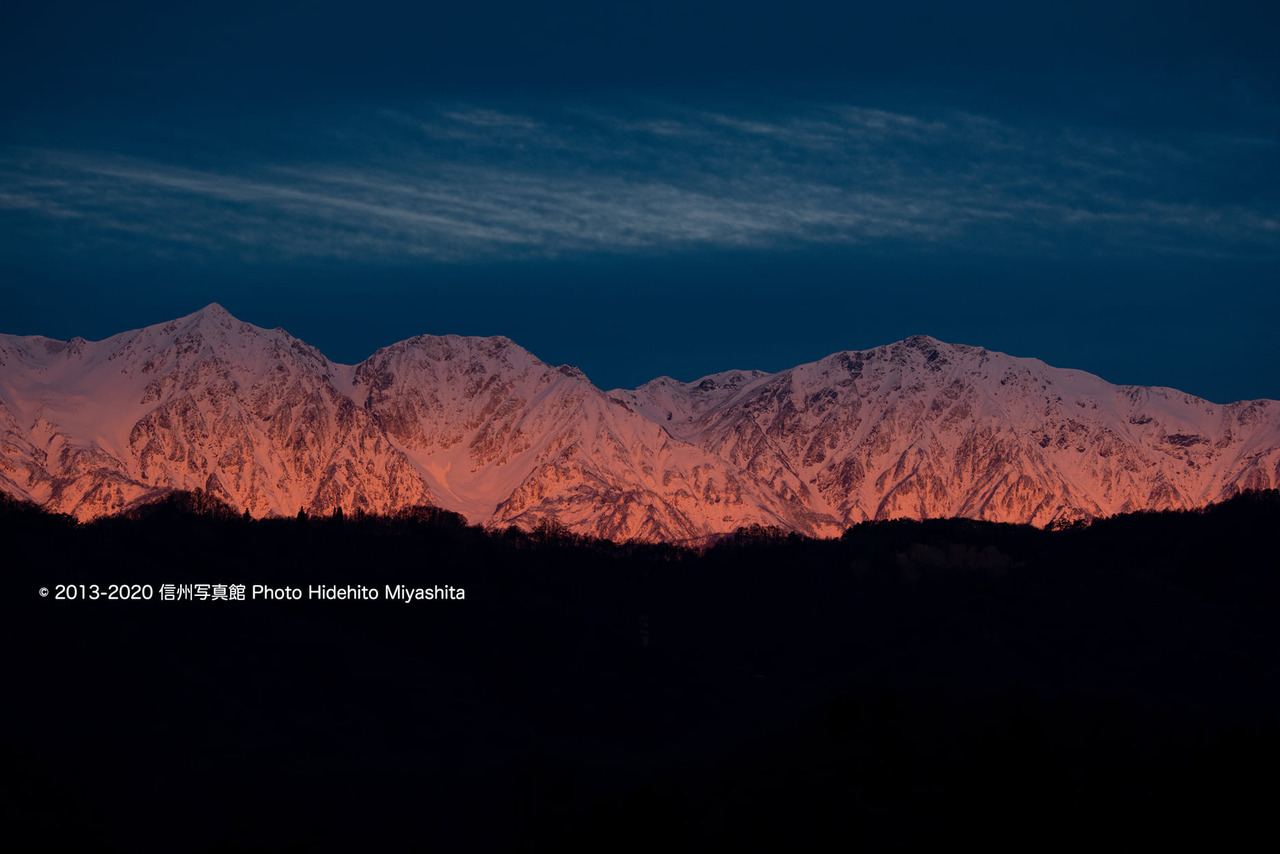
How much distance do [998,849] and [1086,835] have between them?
42.8 ft

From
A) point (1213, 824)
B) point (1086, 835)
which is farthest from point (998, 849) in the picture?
→ point (1213, 824)

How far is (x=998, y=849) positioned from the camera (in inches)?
7751

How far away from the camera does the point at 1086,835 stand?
199m

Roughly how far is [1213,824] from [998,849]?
30.2 metres

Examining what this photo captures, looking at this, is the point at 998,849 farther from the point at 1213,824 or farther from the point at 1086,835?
the point at 1213,824

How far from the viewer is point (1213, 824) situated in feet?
651

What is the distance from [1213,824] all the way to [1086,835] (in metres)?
17.4
